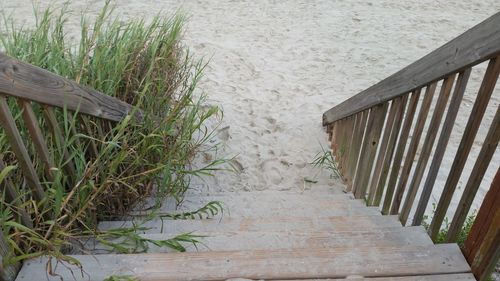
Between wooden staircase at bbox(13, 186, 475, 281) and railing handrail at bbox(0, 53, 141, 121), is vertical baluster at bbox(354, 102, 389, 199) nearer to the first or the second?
wooden staircase at bbox(13, 186, 475, 281)

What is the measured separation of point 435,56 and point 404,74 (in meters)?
0.36

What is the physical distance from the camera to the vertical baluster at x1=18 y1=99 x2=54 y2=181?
1568 millimetres

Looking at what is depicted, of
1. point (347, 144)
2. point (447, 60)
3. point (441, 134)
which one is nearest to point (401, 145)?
point (441, 134)

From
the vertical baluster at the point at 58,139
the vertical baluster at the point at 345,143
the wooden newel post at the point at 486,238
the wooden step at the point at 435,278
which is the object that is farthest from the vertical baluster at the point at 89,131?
the vertical baluster at the point at 345,143

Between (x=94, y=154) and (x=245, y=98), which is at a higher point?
(x=94, y=154)

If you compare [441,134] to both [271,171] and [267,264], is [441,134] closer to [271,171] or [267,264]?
[267,264]

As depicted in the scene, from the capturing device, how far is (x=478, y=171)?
5.07ft

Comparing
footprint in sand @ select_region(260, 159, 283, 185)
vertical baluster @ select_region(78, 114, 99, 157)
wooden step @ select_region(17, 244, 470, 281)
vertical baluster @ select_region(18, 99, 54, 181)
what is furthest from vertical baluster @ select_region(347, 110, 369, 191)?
vertical baluster @ select_region(18, 99, 54, 181)

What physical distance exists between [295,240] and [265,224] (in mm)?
381

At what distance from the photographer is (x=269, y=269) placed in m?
1.56

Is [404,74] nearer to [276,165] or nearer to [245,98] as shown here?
[276,165]

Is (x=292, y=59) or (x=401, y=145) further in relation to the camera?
(x=292, y=59)

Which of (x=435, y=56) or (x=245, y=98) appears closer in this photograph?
(x=435, y=56)

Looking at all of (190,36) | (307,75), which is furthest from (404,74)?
(190,36)
